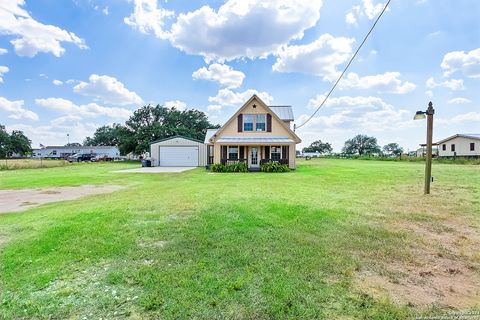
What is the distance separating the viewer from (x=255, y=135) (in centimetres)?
2334

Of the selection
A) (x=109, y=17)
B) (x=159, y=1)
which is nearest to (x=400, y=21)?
(x=159, y=1)

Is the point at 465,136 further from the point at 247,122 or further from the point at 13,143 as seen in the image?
the point at 13,143

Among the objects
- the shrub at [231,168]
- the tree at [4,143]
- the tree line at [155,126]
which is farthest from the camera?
the tree at [4,143]

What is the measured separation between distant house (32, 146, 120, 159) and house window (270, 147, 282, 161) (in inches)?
2336

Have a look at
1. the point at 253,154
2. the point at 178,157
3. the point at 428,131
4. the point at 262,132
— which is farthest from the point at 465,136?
the point at 178,157

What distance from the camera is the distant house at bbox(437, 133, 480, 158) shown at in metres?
39.1

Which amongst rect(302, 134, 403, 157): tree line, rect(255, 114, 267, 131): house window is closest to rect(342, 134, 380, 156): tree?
rect(302, 134, 403, 157): tree line

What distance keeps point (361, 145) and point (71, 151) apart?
87470 mm

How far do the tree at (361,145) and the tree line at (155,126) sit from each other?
60.1 m

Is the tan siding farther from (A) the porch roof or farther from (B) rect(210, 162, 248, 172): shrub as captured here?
(B) rect(210, 162, 248, 172): shrub

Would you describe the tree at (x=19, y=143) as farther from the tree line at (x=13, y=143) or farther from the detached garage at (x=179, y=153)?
the detached garage at (x=179, y=153)

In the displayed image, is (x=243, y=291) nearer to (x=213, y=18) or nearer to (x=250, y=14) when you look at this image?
(x=250, y=14)

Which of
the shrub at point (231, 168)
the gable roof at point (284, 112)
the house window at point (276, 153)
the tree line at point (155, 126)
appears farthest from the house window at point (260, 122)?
the tree line at point (155, 126)

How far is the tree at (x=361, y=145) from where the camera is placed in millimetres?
88769
